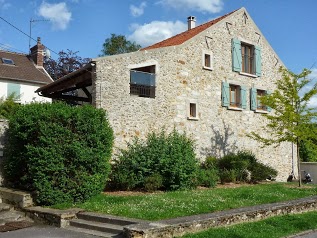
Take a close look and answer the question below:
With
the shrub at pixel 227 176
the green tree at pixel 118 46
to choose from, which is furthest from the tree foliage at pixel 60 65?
the shrub at pixel 227 176

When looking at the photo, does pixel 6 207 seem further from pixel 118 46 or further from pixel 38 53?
pixel 118 46

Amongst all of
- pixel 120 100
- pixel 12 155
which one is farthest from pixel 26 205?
pixel 120 100

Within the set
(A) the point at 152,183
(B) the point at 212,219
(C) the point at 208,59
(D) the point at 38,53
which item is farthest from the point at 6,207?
(D) the point at 38,53

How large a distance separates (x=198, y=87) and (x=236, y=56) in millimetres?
3448

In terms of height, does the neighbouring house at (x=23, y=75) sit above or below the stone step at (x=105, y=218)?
above

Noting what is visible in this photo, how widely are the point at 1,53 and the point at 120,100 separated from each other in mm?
17550

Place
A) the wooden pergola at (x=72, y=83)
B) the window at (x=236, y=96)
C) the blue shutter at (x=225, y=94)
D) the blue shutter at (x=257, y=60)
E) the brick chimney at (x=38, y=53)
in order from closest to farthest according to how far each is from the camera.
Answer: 1. the wooden pergola at (x=72, y=83)
2. the blue shutter at (x=225, y=94)
3. the window at (x=236, y=96)
4. the blue shutter at (x=257, y=60)
5. the brick chimney at (x=38, y=53)

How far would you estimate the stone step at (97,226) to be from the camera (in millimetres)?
8094

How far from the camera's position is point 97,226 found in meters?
8.41

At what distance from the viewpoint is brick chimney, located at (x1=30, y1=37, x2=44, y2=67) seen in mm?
29078

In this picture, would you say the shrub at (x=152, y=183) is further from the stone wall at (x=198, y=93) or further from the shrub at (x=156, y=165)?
the stone wall at (x=198, y=93)

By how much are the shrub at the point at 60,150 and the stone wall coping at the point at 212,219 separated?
11.3 feet

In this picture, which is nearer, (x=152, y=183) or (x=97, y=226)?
(x=97, y=226)

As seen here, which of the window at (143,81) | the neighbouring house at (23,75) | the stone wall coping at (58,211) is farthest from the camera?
the neighbouring house at (23,75)
